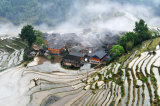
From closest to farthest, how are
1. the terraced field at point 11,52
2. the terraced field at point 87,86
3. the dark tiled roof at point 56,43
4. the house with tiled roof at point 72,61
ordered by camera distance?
the terraced field at point 87,86 → the house with tiled roof at point 72,61 → the terraced field at point 11,52 → the dark tiled roof at point 56,43

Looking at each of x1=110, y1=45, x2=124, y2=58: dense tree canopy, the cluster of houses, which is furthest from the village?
x1=110, y1=45, x2=124, y2=58: dense tree canopy

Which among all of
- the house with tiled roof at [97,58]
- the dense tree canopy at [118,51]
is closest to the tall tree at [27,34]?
the house with tiled roof at [97,58]

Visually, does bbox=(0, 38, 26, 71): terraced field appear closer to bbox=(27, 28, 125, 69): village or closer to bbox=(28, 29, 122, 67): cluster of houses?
bbox=(27, 28, 125, 69): village

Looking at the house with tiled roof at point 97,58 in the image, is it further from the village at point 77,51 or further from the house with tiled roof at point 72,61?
the house with tiled roof at point 72,61

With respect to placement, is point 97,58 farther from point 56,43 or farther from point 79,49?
point 56,43

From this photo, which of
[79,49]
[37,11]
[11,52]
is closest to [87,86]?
[79,49]

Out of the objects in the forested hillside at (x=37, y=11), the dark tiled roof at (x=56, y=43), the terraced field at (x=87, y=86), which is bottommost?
the terraced field at (x=87, y=86)
